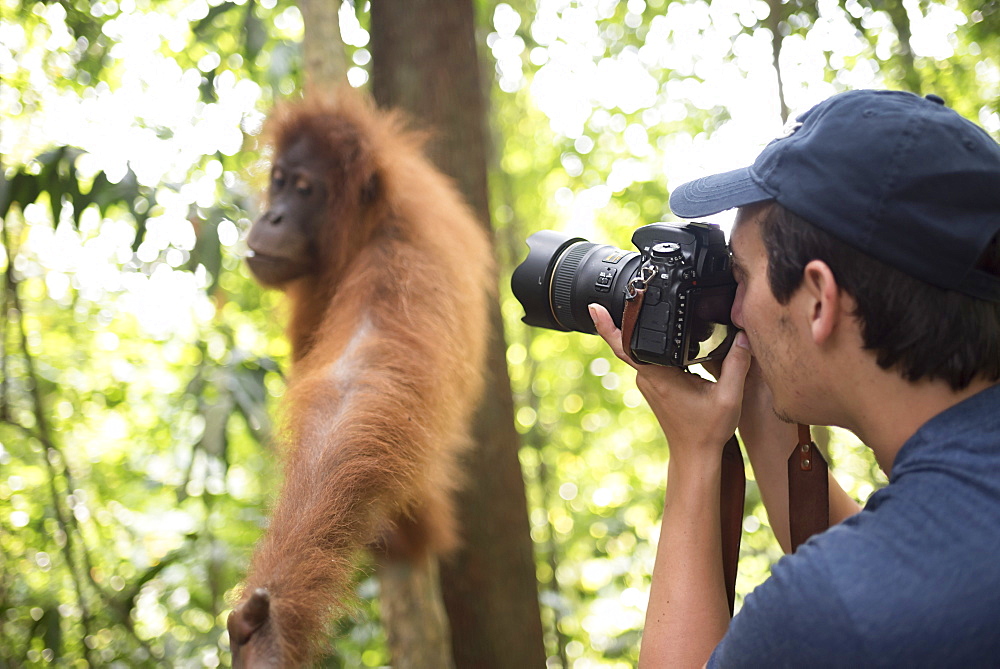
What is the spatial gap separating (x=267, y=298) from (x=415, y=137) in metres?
1.55

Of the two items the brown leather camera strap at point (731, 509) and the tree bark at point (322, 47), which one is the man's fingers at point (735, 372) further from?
the tree bark at point (322, 47)

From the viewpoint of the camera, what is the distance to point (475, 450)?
7.39 ft

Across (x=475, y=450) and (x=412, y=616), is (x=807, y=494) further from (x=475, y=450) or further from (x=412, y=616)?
(x=475, y=450)

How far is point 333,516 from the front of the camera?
1.28 meters

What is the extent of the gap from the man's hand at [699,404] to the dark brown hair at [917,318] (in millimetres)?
271

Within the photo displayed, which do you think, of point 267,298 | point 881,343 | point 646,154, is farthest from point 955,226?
point 646,154

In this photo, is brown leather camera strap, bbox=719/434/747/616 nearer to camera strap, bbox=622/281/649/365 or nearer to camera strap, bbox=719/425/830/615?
camera strap, bbox=719/425/830/615

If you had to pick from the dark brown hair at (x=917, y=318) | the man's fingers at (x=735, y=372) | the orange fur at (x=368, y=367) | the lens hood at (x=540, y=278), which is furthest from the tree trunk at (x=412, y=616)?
the dark brown hair at (x=917, y=318)

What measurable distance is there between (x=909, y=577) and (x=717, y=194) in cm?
48

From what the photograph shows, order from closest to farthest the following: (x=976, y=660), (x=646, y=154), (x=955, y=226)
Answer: (x=976, y=660), (x=955, y=226), (x=646, y=154)

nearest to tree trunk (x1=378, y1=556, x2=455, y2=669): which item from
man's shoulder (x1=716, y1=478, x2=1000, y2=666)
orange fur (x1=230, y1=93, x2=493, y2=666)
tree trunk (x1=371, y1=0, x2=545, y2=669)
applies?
orange fur (x1=230, y1=93, x2=493, y2=666)

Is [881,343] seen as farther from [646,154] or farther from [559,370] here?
[559,370]

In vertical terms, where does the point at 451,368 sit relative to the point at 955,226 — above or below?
below

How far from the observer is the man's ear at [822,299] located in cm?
81
